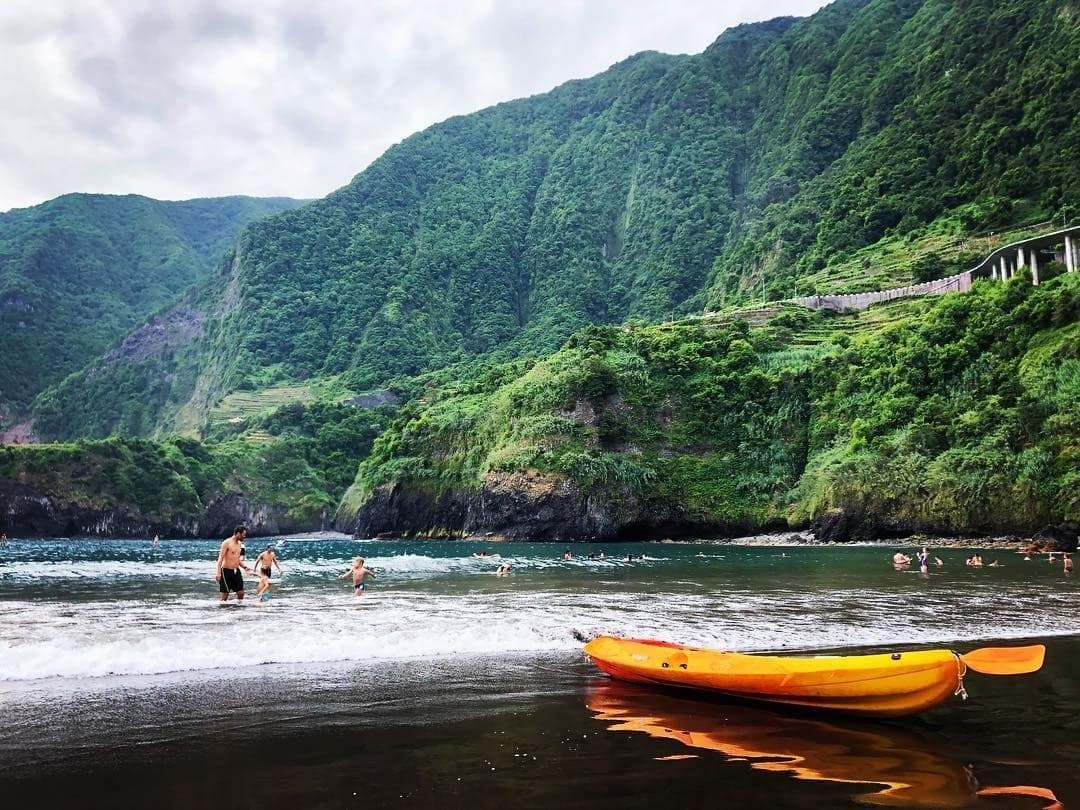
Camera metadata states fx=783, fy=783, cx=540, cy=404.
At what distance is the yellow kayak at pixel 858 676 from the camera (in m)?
8.64

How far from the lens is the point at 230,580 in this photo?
66.7 feet

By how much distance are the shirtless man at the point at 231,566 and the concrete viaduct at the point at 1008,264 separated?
216 feet

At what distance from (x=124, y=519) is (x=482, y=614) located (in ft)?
333

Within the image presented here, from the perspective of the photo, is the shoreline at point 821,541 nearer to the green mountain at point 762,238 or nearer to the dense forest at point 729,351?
the dense forest at point 729,351

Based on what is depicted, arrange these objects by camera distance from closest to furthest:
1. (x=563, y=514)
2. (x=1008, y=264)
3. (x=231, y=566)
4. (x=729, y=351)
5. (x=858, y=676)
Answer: (x=858, y=676), (x=231, y=566), (x=1008, y=264), (x=563, y=514), (x=729, y=351)

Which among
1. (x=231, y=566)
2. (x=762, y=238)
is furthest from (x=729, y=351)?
(x=762, y=238)

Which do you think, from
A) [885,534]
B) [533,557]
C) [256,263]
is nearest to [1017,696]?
[533,557]

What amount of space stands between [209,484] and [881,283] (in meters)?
94.2

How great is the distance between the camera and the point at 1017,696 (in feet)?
32.4

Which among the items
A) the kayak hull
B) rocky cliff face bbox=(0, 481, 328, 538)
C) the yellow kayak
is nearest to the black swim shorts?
the kayak hull

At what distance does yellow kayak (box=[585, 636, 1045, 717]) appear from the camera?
864cm

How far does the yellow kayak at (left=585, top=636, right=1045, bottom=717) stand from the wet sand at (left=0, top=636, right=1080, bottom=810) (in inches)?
10.0

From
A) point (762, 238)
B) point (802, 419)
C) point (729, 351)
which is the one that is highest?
point (762, 238)

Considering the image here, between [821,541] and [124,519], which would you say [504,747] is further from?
[124,519]
